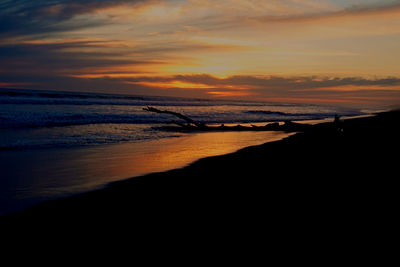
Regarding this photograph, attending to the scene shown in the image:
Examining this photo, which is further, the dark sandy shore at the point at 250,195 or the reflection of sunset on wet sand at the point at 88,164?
the reflection of sunset on wet sand at the point at 88,164

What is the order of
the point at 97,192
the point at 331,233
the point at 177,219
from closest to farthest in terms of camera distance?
1. the point at 331,233
2. the point at 177,219
3. the point at 97,192

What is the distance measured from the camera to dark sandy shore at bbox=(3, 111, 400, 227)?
13.9ft

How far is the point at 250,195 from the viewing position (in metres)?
5.18

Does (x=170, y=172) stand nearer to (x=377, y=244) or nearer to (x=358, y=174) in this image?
(x=358, y=174)

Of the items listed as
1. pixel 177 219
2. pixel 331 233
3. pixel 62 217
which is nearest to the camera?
pixel 331 233

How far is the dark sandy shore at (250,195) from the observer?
4230mm

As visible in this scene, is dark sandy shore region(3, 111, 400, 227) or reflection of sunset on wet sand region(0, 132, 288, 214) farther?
reflection of sunset on wet sand region(0, 132, 288, 214)

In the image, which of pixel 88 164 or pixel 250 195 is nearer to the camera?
pixel 250 195

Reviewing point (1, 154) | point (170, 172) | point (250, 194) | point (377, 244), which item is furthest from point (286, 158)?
point (1, 154)

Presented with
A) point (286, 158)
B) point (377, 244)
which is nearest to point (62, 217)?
point (377, 244)

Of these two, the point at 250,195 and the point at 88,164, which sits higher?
the point at 250,195

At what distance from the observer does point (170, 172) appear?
771cm

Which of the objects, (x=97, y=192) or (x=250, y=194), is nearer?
(x=250, y=194)

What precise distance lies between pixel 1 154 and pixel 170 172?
5.61 meters
